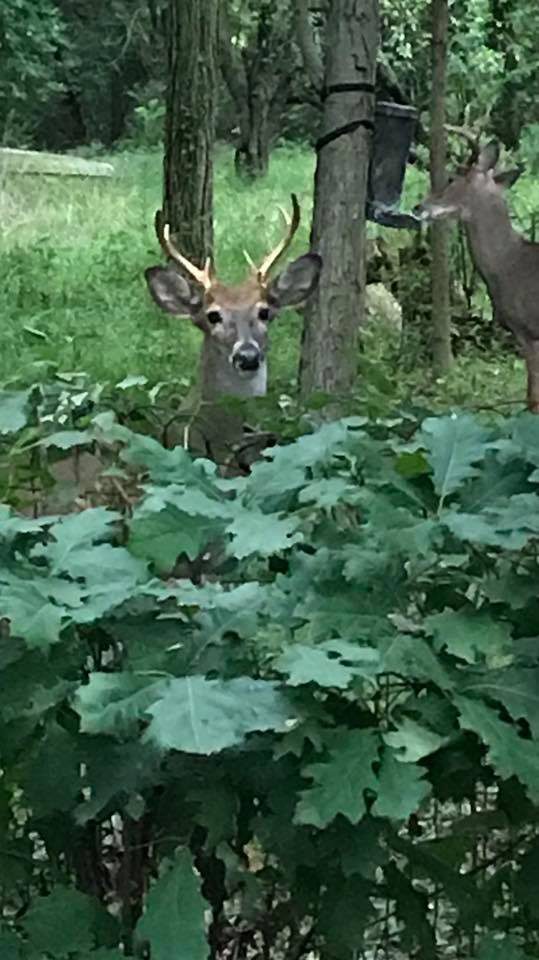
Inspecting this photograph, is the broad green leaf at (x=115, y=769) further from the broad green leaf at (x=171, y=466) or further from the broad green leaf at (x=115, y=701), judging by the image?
the broad green leaf at (x=171, y=466)

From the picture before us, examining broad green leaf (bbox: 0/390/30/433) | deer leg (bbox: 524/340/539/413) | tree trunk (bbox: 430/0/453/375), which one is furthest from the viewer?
tree trunk (bbox: 430/0/453/375)

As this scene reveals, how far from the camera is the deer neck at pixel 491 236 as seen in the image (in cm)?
734

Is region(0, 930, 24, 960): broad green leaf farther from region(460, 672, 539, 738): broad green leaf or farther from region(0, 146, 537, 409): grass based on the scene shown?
region(0, 146, 537, 409): grass

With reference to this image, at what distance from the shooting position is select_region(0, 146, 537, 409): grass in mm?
8242

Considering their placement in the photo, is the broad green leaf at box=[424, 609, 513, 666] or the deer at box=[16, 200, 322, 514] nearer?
the broad green leaf at box=[424, 609, 513, 666]

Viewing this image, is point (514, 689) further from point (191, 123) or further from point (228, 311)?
point (191, 123)

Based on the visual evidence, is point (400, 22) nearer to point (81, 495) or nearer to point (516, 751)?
point (81, 495)

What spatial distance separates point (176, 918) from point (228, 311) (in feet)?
12.7

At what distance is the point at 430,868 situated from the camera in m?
1.89

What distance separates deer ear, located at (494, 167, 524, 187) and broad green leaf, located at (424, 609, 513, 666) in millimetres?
5681

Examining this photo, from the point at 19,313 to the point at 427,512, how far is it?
7.83 meters

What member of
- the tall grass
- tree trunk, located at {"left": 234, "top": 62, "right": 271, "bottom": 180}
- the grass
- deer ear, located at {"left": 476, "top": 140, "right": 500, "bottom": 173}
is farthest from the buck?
tree trunk, located at {"left": 234, "top": 62, "right": 271, "bottom": 180}

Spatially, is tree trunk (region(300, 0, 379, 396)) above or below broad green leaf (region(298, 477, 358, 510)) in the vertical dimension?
below

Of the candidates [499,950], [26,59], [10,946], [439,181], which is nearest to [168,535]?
[10,946]
